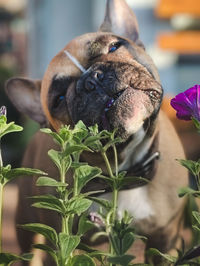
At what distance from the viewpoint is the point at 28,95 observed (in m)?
2.36

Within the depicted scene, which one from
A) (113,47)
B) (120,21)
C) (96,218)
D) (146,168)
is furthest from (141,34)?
(96,218)

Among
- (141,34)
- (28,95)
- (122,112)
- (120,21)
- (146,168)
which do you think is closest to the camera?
(122,112)

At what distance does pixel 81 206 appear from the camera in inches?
45.8

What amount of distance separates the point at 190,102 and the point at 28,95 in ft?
3.96

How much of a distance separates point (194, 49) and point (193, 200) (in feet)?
13.8

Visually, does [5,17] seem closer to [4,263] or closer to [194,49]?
[194,49]

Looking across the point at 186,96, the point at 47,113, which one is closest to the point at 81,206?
the point at 186,96

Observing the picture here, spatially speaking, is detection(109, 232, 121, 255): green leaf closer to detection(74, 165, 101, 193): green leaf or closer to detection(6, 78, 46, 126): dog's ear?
detection(74, 165, 101, 193): green leaf

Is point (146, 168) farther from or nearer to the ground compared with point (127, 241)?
nearer to the ground

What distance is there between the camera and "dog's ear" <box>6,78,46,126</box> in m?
2.34

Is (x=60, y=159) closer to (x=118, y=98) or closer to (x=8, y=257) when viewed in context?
(x=8, y=257)

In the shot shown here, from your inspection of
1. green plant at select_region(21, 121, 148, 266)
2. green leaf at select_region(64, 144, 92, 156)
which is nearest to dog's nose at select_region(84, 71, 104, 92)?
green plant at select_region(21, 121, 148, 266)

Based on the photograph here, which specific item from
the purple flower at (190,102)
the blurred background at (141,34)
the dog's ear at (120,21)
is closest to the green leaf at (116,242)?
the purple flower at (190,102)

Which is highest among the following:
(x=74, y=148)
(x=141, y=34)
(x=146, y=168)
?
(x=74, y=148)
